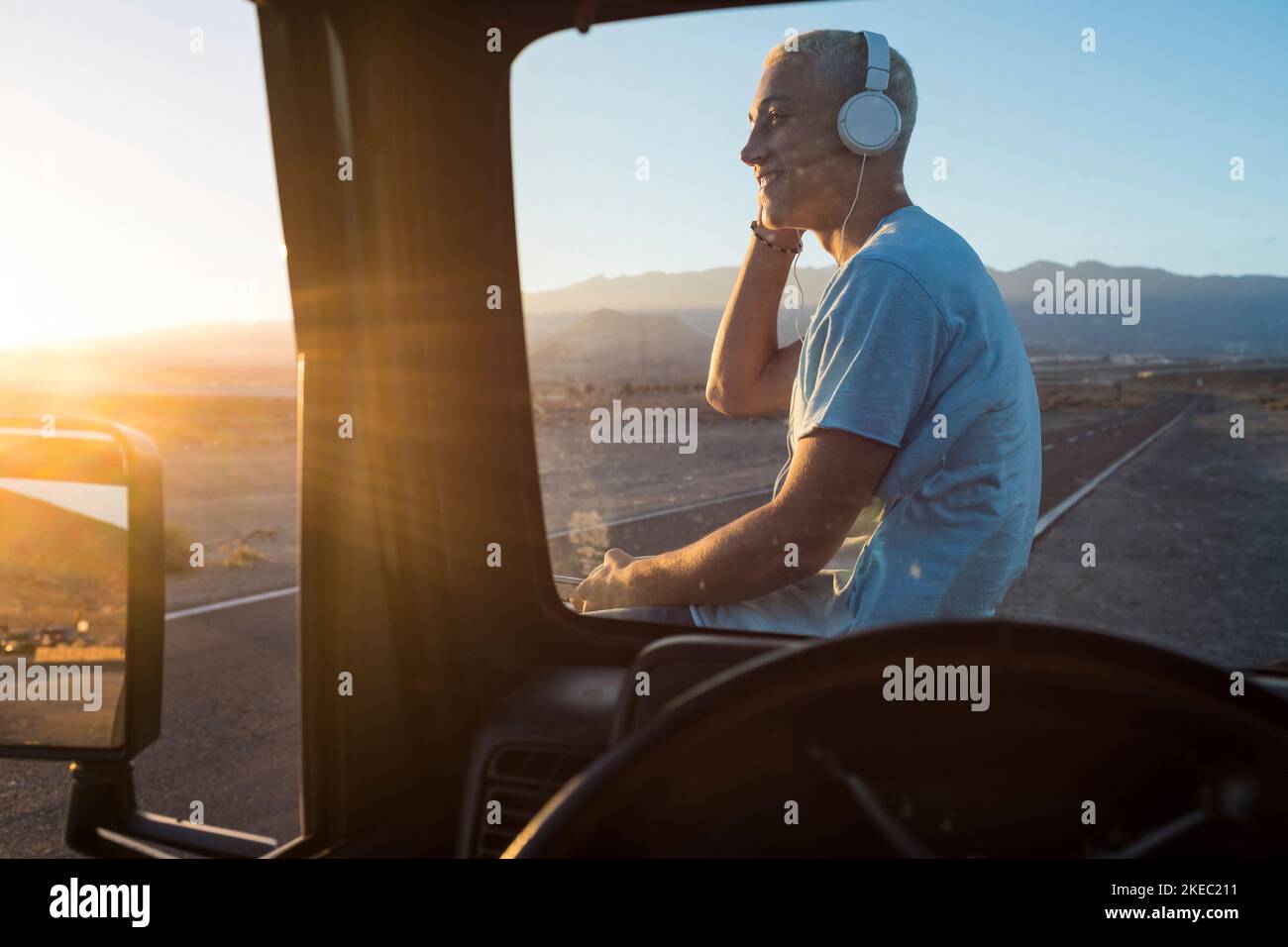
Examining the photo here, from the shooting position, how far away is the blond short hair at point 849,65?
6.67ft

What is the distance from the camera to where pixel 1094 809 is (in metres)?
1.18

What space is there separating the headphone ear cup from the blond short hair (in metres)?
0.02

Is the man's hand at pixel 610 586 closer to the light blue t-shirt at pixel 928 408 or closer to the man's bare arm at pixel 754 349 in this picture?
the man's bare arm at pixel 754 349

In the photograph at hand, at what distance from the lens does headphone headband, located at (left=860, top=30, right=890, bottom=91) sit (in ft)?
6.68

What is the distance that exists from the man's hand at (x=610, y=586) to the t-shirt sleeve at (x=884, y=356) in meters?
0.75

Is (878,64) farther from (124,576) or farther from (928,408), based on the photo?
(124,576)

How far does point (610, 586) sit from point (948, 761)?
4.94 ft

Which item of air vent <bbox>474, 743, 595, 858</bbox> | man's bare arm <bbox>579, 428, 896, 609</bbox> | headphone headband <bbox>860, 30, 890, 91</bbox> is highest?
headphone headband <bbox>860, 30, 890, 91</bbox>

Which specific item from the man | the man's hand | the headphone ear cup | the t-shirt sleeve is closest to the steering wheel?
the man

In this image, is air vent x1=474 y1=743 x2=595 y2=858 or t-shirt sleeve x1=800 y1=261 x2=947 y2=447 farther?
air vent x1=474 y1=743 x2=595 y2=858

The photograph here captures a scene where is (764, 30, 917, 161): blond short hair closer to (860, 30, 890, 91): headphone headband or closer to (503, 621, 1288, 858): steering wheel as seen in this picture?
(860, 30, 890, 91): headphone headband
